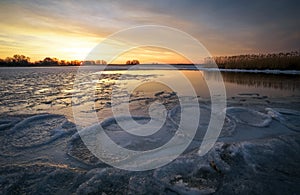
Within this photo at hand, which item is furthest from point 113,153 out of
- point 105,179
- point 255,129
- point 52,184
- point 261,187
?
Result: point 255,129

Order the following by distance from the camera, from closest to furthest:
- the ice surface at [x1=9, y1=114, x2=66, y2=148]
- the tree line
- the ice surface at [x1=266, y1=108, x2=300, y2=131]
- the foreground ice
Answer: the foreground ice
the ice surface at [x1=9, y1=114, x2=66, y2=148]
the ice surface at [x1=266, y1=108, x2=300, y2=131]
the tree line

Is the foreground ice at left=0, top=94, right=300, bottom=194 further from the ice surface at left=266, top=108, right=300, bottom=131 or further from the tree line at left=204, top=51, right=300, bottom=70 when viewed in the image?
the tree line at left=204, top=51, right=300, bottom=70

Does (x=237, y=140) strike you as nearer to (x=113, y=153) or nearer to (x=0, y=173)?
(x=113, y=153)

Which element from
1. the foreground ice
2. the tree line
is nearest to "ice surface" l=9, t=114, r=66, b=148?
the foreground ice

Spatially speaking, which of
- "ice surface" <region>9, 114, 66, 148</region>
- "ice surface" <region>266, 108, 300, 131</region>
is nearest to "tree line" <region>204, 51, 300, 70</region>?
"ice surface" <region>266, 108, 300, 131</region>

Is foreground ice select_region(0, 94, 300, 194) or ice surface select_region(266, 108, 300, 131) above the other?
ice surface select_region(266, 108, 300, 131)

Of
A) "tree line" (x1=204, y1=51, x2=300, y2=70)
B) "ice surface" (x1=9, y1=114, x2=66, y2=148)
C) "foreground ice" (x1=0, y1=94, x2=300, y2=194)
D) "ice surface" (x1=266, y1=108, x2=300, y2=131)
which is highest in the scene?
"tree line" (x1=204, y1=51, x2=300, y2=70)

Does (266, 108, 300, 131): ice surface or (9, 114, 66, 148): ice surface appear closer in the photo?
(9, 114, 66, 148): ice surface

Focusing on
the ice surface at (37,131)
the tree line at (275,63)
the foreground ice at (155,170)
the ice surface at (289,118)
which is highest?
the tree line at (275,63)

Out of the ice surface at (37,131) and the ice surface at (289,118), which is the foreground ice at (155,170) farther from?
the ice surface at (289,118)

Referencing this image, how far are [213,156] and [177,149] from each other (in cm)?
58

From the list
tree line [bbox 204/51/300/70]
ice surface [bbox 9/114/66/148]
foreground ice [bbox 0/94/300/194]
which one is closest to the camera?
foreground ice [bbox 0/94/300/194]

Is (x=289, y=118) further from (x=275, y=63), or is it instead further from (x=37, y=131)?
(x=275, y=63)

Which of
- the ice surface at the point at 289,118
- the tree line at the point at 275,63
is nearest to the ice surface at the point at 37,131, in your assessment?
the ice surface at the point at 289,118
